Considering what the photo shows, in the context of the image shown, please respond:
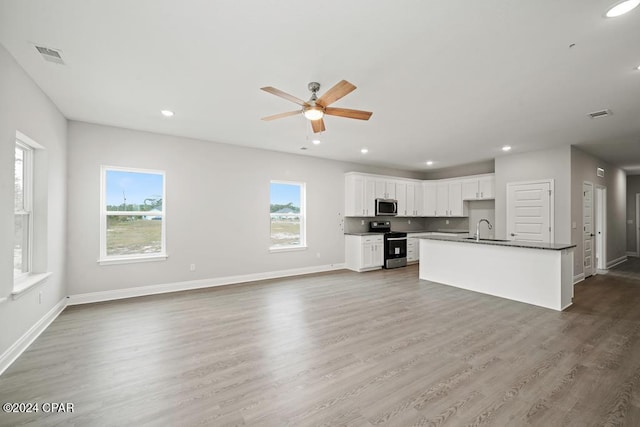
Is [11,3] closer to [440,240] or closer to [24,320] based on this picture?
[24,320]

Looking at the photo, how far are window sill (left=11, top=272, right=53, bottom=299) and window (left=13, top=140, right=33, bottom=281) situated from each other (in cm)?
8

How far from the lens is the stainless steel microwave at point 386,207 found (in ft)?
24.1

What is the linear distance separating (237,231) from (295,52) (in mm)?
3895

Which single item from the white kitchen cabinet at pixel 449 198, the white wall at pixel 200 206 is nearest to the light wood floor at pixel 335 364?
the white wall at pixel 200 206

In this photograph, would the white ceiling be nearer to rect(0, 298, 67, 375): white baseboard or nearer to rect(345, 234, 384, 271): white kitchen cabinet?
rect(0, 298, 67, 375): white baseboard

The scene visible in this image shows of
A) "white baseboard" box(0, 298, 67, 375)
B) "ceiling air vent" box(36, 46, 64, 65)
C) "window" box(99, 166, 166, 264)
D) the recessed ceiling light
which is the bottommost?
"white baseboard" box(0, 298, 67, 375)

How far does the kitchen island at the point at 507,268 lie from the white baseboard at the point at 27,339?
5956 millimetres

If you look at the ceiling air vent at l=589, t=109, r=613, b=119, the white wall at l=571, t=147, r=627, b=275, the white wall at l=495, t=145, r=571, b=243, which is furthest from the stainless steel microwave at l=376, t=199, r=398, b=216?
the ceiling air vent at l=589, t=109, r=613, b=119

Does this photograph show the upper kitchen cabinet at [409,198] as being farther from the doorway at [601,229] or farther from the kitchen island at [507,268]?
the doorway at [601,229]

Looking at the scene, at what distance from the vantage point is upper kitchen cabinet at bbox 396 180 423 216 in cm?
789

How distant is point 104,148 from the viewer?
440 centimetres

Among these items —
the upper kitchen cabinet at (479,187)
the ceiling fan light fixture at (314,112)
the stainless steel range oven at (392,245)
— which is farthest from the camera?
the stainless steel range oven at (392,245)

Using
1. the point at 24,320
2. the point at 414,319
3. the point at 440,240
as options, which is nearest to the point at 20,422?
the point at 24,320

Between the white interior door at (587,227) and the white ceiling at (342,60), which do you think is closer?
the white ceiling at (342,60)
